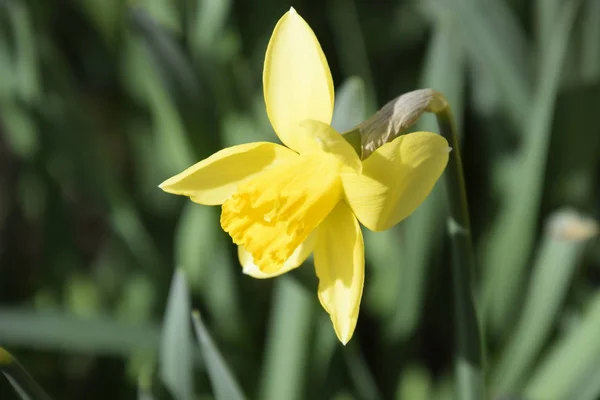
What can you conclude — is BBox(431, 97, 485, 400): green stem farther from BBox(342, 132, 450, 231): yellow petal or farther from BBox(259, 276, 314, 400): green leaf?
BBox(259, 276, 314, 400): green leaf

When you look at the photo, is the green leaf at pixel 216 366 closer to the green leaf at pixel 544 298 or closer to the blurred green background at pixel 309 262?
the blurred green background at pixel 309 262

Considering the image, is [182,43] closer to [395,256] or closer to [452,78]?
[452,78]

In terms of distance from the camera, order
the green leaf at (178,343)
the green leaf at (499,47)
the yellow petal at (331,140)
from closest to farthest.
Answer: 1. the yellow petal at (331,140)
2. the green leaf at (178,343)
3. the green leaf at (499,47)

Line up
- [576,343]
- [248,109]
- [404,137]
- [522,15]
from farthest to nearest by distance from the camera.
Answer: [522,15], [248,109], [576,343], [404,137]

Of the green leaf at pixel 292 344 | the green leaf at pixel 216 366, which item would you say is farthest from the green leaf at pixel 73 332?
the green leaf at pixel 216 366

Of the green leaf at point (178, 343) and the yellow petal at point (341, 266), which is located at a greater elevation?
the yellow petal at point (341, 266)

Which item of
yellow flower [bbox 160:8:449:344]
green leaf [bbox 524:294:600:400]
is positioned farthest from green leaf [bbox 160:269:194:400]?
green leaf [bbox 524:294:600:400]

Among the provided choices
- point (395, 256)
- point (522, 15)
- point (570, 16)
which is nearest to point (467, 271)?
point (395, 256)
